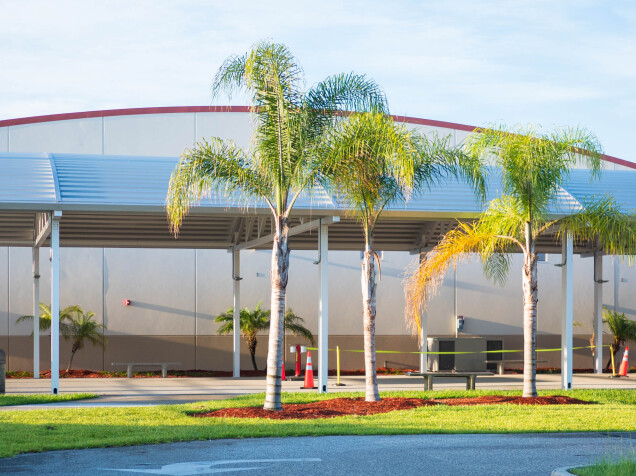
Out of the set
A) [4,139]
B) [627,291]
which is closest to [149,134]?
[4,139]

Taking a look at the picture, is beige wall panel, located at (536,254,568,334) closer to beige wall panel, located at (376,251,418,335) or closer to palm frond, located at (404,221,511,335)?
beige wall panel, located at (376,251,418,335)

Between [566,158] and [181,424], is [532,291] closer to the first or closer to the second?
[566,158]

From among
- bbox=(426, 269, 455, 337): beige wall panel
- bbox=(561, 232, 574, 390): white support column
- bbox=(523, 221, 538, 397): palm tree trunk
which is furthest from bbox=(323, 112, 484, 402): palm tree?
bbox=(426, 269, 455, 337): beige wall panel

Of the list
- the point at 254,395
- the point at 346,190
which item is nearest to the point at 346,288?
the point at 254,395

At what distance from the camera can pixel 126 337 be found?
27688mm

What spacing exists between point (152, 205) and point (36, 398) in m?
4.43

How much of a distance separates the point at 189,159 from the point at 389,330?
15617 mm

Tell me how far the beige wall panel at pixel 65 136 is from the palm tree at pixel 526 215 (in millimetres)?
15128

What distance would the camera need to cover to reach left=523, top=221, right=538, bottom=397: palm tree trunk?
16.9 m

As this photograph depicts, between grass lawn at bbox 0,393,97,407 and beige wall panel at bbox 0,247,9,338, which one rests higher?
beige wall panel at bbox 0,247,9,338

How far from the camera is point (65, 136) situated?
2872cm

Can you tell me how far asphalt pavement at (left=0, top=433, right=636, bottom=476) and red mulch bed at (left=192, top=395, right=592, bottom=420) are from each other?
2609mm

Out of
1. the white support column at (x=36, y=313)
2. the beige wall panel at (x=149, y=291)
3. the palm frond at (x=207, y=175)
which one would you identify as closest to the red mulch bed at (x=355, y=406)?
the palm frond at (x=207, y=175)

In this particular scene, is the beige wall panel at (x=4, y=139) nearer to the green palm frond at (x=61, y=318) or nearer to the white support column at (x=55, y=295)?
the green palm frond at (x=61, y=318)
